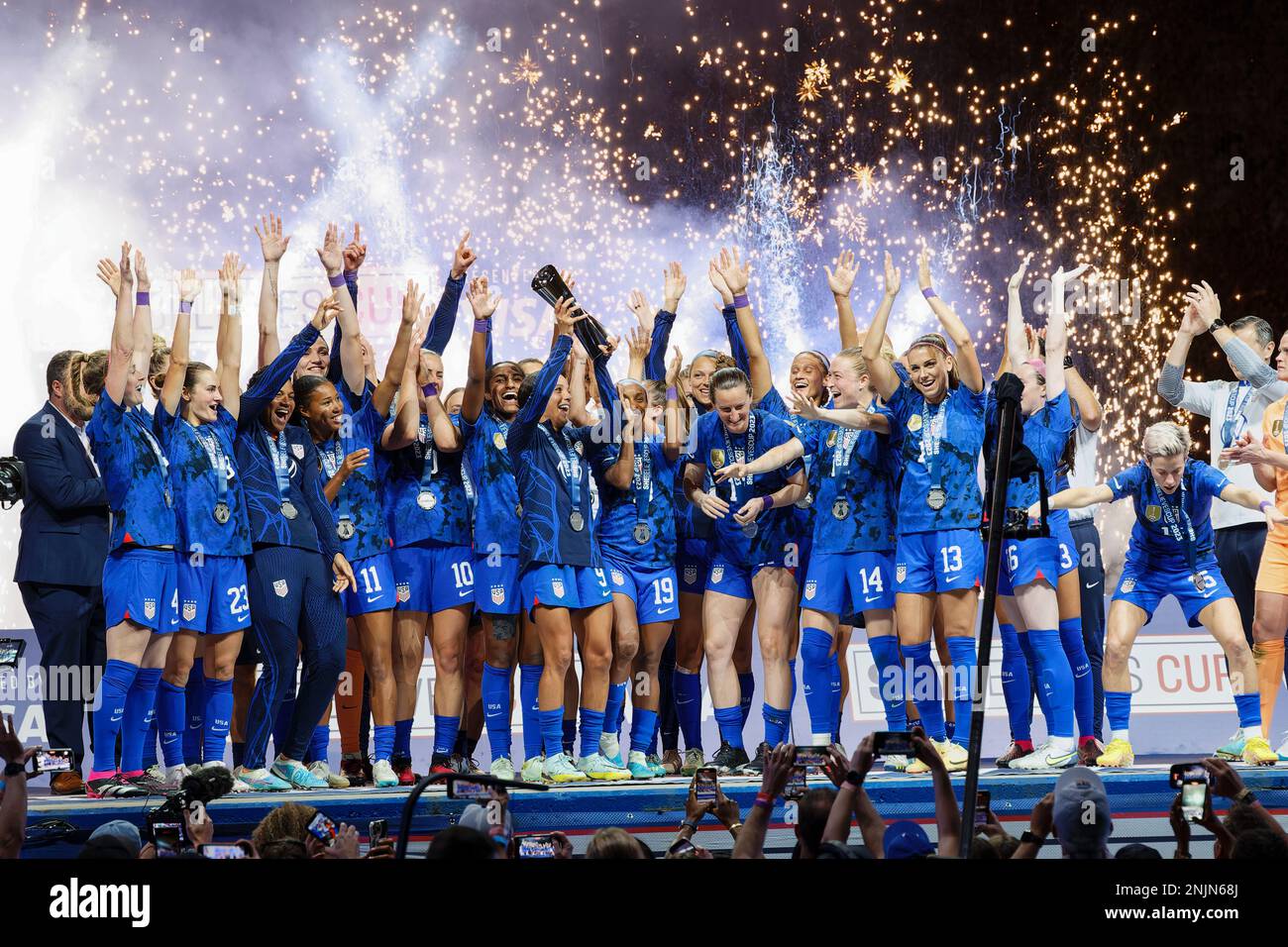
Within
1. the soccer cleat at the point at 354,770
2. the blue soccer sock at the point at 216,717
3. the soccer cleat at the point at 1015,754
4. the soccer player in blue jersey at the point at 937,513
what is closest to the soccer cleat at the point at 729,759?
the soccer player in blue jersey at the point at 937,513

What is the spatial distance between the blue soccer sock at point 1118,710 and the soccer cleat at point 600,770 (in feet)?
6.99

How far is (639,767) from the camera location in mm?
6082

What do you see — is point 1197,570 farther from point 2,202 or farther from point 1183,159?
point 2,202

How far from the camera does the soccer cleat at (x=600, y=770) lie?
19.0ft

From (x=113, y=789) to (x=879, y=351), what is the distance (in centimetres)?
355

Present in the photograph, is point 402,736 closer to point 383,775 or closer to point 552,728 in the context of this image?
point 383,775

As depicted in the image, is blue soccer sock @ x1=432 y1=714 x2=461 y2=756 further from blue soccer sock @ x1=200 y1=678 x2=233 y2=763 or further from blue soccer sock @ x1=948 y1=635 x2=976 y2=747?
blue soccer sock @ x1=948 y1=635 x2=976 y2=747

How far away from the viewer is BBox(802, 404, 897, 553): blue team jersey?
6000 mm

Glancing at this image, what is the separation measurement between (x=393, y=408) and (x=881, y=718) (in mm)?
3086

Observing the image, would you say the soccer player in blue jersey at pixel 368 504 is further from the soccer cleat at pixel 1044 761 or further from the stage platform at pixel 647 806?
the soccer cleat at pixel 1044 761

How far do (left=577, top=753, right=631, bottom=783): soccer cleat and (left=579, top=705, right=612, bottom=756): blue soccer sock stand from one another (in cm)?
5

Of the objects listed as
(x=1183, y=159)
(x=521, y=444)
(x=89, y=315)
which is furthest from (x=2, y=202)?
(x=1183, y=159)

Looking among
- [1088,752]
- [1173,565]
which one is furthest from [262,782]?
[1173,565]

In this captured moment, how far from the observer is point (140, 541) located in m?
5.50
